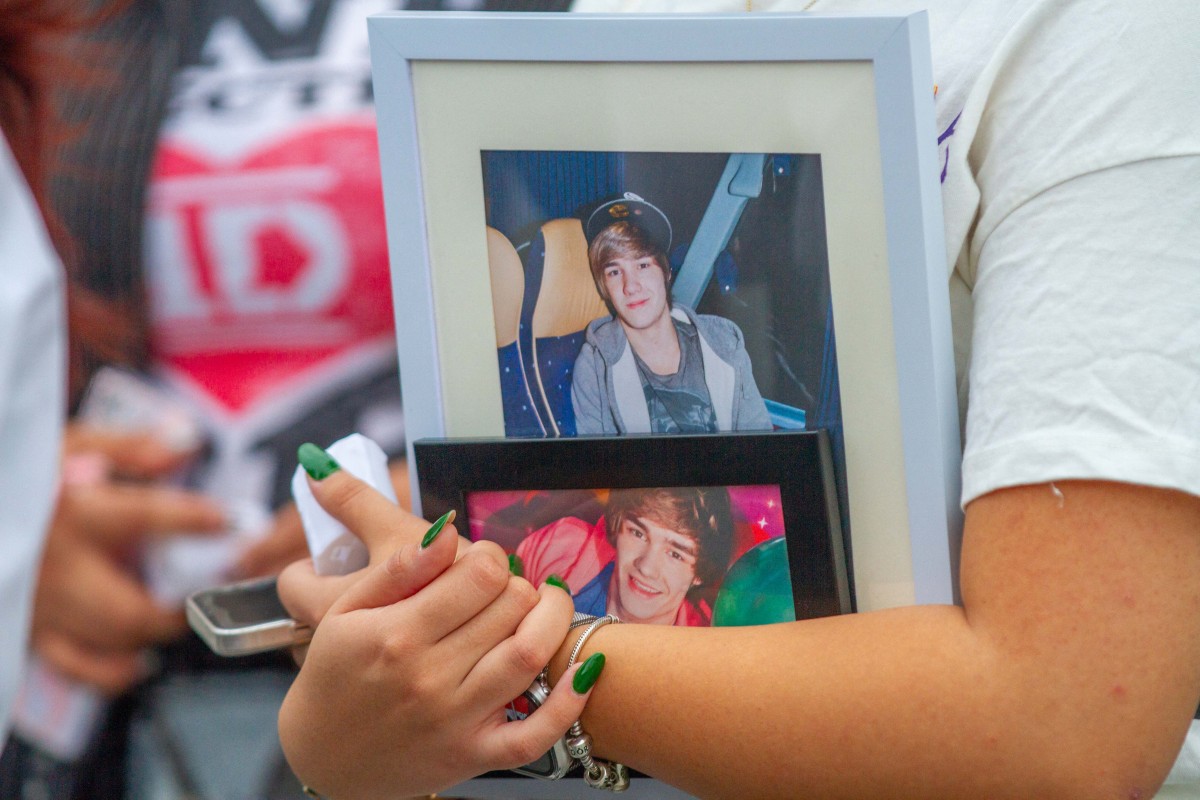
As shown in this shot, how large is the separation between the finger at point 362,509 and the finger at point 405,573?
0.06 metres

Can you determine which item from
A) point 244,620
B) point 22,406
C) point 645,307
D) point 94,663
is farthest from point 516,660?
point 94,663

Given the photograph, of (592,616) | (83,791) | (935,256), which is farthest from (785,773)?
(83,791)

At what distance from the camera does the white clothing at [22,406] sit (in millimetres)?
989

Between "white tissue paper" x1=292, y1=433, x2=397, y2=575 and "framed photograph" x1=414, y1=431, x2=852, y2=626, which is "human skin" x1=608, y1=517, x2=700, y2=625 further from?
"white tissue paper" x1=292, y1=433, x2=397, y2=575

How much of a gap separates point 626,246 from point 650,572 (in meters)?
0.21

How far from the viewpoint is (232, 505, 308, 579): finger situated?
1339 mm

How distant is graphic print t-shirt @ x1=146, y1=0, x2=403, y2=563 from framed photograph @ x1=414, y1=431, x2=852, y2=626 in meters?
0.71

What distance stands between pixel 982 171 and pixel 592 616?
37cm

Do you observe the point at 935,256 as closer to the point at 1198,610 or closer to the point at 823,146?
the point at 823,146

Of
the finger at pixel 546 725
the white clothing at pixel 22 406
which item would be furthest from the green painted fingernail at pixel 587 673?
the white clothing at pixel 22 406

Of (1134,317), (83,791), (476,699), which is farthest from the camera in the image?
(83,791)

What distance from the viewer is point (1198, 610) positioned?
46 centimetres

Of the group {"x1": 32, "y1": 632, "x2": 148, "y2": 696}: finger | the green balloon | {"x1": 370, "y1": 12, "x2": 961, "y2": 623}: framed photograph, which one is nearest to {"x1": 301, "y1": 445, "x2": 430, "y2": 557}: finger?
{"x1": 370, "y1": 12, "x2": 961, "y2": 623}: framed photograph

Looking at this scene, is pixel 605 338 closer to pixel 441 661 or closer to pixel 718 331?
pixel 718 331
